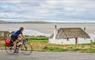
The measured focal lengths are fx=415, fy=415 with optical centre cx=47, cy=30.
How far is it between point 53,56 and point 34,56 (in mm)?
827

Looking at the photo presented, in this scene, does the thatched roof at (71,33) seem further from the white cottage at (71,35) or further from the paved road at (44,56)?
the paved road at (44,56)

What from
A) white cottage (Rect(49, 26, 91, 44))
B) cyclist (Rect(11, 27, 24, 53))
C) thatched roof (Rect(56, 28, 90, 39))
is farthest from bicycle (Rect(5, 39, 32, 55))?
thatched roof (Rect(56, 28, 90, 39))

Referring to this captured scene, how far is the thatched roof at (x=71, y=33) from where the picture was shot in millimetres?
29453

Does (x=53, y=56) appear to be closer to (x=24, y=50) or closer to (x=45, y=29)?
(x=24, y=50)

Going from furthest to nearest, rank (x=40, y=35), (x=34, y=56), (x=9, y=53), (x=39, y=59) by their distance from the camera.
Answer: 1. (x=40, y=35)
2. (x=9, y=53)
3. (x=34, y=56)
4. (x=39, y=59)

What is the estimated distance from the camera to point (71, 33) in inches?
1167

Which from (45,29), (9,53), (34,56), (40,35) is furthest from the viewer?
(45,29)

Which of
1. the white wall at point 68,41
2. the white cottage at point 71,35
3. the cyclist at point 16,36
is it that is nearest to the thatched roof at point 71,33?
the white cottage at point 71,35

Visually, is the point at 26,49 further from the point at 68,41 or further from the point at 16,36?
the point at 68,41

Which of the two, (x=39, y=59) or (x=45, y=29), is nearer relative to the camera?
A: (x=39, y=59)

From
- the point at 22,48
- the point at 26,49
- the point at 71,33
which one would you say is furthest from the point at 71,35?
the point at 26,49

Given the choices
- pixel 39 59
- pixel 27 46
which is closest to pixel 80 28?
pixel 27 46

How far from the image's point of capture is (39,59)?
16672 mm

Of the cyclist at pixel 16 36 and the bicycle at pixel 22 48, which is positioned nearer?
the cyclist at pixel 16 36
